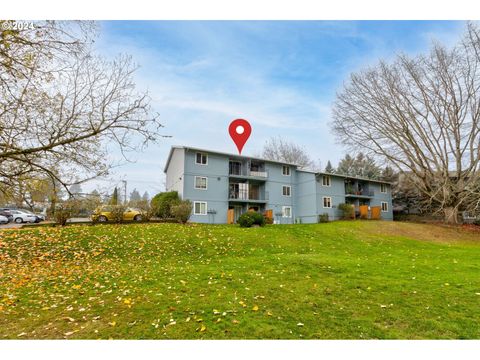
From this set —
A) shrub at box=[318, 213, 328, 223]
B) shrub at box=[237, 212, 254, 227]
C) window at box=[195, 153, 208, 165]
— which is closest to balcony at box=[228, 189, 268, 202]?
window at box=[195, 153, 208, 165]

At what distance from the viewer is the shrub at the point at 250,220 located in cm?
1893

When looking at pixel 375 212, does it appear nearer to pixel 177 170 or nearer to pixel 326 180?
pixel 326 180

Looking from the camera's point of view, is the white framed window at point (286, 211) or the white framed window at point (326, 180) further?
the white framed window at point (326, 180)

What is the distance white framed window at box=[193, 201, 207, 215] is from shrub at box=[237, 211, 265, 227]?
679cm

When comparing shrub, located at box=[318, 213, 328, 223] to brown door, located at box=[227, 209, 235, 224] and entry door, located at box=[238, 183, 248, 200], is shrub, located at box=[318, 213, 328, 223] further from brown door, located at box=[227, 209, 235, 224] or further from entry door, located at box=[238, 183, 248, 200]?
brown door, located at box=[227, 209, 235, 224]

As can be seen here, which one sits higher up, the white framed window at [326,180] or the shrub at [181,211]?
the white framed window at [326,180]

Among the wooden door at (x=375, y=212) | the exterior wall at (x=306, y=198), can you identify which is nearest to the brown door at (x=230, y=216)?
the exterior wall at (x=306, y=198)

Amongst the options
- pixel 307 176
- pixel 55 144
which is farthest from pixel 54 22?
pixel 307 176

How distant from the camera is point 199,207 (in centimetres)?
2534

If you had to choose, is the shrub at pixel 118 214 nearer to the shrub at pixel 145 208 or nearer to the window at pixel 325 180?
the shrub at pixel 145 208

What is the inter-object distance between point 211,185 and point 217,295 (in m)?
20.8

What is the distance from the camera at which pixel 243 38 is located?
5.62 m

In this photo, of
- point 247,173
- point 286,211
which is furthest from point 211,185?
point 286,211

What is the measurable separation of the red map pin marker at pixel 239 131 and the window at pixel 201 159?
16342 millimetres
